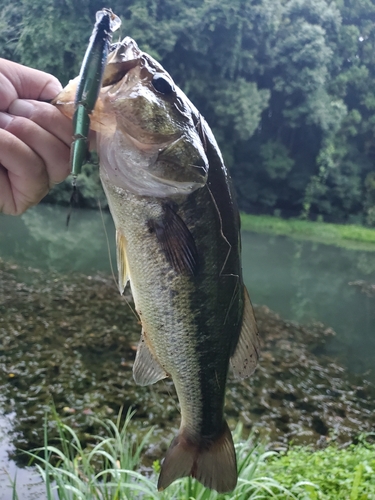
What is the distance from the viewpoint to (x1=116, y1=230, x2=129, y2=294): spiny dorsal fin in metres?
1.52

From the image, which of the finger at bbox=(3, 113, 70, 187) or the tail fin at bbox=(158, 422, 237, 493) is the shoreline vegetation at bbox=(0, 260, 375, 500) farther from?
the finger at bbox=(3, 113, 70, 187)

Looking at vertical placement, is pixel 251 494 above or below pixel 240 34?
below

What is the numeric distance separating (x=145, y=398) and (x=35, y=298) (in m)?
3.54

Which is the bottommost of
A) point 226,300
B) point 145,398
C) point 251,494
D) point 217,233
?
point 145,398

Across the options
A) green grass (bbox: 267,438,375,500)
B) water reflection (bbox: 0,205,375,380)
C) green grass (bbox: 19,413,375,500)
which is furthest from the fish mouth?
water reflection (bbox: 0,205,375,380)

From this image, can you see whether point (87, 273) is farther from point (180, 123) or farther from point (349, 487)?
Result: point (180, 123)

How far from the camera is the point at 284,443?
5297 millimetres

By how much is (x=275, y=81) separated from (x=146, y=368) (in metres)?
33.4

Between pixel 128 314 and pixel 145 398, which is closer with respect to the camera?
pixel 145 398

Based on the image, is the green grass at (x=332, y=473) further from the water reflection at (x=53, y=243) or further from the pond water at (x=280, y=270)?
the water reflection at (x=53, y=243)

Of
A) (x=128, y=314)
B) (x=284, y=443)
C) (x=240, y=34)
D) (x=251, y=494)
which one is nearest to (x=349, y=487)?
(x=251, y=494)

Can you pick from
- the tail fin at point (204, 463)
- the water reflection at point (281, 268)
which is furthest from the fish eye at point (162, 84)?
the water reflection at point (281, 268)

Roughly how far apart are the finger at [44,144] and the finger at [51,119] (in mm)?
15

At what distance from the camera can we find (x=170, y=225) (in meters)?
1.42
